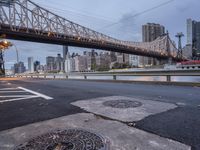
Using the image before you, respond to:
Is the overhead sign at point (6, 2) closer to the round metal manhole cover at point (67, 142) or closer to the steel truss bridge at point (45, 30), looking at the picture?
the steel truss bridge at point (45, 30)

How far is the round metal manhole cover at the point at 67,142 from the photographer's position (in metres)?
3.10

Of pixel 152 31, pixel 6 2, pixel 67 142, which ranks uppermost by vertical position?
pixel 152 31

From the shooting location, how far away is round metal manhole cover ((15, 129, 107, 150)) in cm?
310

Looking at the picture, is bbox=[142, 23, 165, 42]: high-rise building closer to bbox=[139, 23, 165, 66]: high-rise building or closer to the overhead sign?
bbox=[139, 23, 165, 66]: high-rise building

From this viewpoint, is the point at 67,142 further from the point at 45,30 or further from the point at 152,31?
the point at 152,31

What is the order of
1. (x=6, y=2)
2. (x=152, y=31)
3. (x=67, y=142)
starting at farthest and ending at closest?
(x=152, y=31)
(x=6, y=2)
(x=67, y=142)

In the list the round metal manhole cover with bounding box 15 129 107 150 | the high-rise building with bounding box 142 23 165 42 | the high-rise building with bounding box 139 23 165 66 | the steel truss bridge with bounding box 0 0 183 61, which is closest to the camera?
the round metal manhole cover with bounding box 15 129 107 150

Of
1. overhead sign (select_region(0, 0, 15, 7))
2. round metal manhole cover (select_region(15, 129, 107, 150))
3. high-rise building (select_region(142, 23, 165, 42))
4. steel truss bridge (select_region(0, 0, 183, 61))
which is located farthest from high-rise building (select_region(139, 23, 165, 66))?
round metal manhole cover (select_region(15, 129, 107, 150))

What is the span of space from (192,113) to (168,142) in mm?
1983

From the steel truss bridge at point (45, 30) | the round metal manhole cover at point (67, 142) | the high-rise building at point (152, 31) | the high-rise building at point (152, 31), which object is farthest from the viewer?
the high-rise building at point (152, 31)

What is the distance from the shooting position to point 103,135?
3.54 meters

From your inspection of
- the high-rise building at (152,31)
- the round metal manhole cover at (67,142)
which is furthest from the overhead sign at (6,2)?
the high-rise building at (152,31)

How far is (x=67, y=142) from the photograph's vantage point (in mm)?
3271

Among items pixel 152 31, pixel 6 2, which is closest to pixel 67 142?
pixel 6 2
